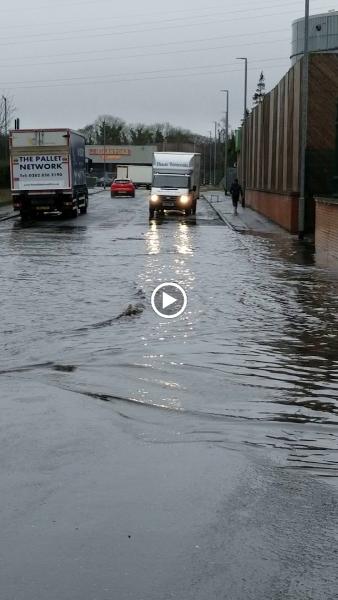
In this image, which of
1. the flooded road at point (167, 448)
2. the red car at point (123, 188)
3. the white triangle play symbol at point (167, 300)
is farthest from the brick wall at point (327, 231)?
the red car at point (123, 188)

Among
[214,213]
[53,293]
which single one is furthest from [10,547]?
[214,213]

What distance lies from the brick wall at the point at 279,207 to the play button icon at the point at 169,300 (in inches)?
702

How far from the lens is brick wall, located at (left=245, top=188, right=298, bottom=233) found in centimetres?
3469

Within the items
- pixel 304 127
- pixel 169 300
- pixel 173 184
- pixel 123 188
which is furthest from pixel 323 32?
pixel 169 300

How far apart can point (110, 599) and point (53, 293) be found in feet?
39.5

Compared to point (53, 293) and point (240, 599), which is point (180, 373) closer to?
point (240, 599)

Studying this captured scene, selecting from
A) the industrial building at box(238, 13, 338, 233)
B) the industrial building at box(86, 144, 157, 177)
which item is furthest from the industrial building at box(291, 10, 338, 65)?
the industrial building at box(86, 144, 157, 177)

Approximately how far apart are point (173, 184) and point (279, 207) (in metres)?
9.40

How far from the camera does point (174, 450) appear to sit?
6.81 metres

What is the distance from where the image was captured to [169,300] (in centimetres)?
1536

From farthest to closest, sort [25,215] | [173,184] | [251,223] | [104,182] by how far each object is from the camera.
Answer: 1. [104,182]
2. [173,184]
3. [25,215]
4. [251,223]

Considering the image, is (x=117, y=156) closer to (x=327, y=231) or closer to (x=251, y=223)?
(x=251, y=223)

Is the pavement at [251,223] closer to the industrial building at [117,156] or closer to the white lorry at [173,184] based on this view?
the white lorry at [173,184]

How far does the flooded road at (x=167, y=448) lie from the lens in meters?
4.69
